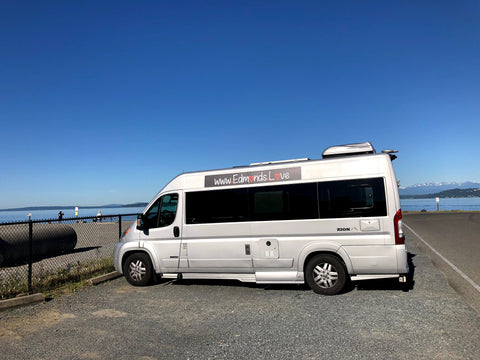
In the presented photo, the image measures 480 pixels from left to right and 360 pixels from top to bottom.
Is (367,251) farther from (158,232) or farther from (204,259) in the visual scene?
(158,232)

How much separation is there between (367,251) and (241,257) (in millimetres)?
2413

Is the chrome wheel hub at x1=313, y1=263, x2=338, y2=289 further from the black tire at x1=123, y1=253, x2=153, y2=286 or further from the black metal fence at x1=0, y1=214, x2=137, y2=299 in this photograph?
the black metal fence at x1=0, y1=214, x2=137, y2=299

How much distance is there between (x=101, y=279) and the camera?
8.01 meters

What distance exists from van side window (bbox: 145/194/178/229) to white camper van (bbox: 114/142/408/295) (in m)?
0.02

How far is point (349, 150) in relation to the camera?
704 centimetres

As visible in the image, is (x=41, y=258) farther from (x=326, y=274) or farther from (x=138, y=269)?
(x=326, y=274)

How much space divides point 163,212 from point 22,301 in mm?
3053

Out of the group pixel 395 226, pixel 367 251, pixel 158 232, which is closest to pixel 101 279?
pixel 158 232

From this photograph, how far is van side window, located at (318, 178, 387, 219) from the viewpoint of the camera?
20.1 feet

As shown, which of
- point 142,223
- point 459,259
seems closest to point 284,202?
point 142,223

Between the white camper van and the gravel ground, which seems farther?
the white camper van

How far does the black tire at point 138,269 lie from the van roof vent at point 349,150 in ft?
14.9

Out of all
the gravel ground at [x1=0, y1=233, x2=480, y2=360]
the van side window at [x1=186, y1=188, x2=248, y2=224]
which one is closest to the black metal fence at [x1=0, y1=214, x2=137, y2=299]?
the gravel ground at [x1=0, y1=233, x2=480, y2=360]

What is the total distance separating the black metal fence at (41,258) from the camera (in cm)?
714
